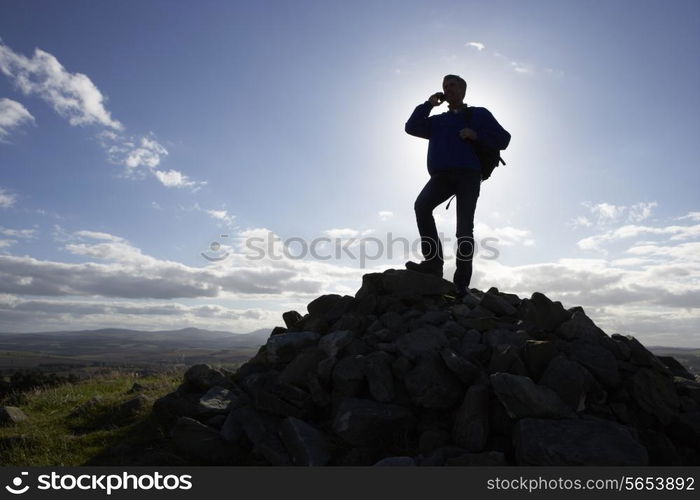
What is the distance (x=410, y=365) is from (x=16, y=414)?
25.1 ft

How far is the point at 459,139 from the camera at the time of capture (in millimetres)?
8727

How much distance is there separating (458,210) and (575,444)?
5.04 metres

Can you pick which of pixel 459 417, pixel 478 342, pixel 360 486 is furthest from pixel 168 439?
pixel 478 342

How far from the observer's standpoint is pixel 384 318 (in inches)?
323

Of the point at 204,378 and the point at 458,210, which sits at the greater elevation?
the point at 458,210

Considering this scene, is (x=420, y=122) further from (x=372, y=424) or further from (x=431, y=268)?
(x=372, y=424)

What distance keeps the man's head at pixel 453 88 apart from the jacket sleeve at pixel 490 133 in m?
0.66

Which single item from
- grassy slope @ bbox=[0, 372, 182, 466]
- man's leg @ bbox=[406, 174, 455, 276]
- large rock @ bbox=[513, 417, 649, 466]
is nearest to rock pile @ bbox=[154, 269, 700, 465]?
large rock @ bbox=[513, 417, 649, 466]

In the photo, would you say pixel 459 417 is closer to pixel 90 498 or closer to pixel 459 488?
pixel 459 488

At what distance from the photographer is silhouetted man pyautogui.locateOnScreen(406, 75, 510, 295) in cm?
864

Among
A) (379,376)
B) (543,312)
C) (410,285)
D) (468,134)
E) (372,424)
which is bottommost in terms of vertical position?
(372,424)

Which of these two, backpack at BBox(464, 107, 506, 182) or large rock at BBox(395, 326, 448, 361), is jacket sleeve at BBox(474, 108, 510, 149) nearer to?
backpack at BBox(464, 107, 506, 182)

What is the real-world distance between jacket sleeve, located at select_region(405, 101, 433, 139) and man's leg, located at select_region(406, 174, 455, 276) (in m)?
1.05

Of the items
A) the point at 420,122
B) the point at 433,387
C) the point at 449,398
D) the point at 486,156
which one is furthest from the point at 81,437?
the point at 486,156
